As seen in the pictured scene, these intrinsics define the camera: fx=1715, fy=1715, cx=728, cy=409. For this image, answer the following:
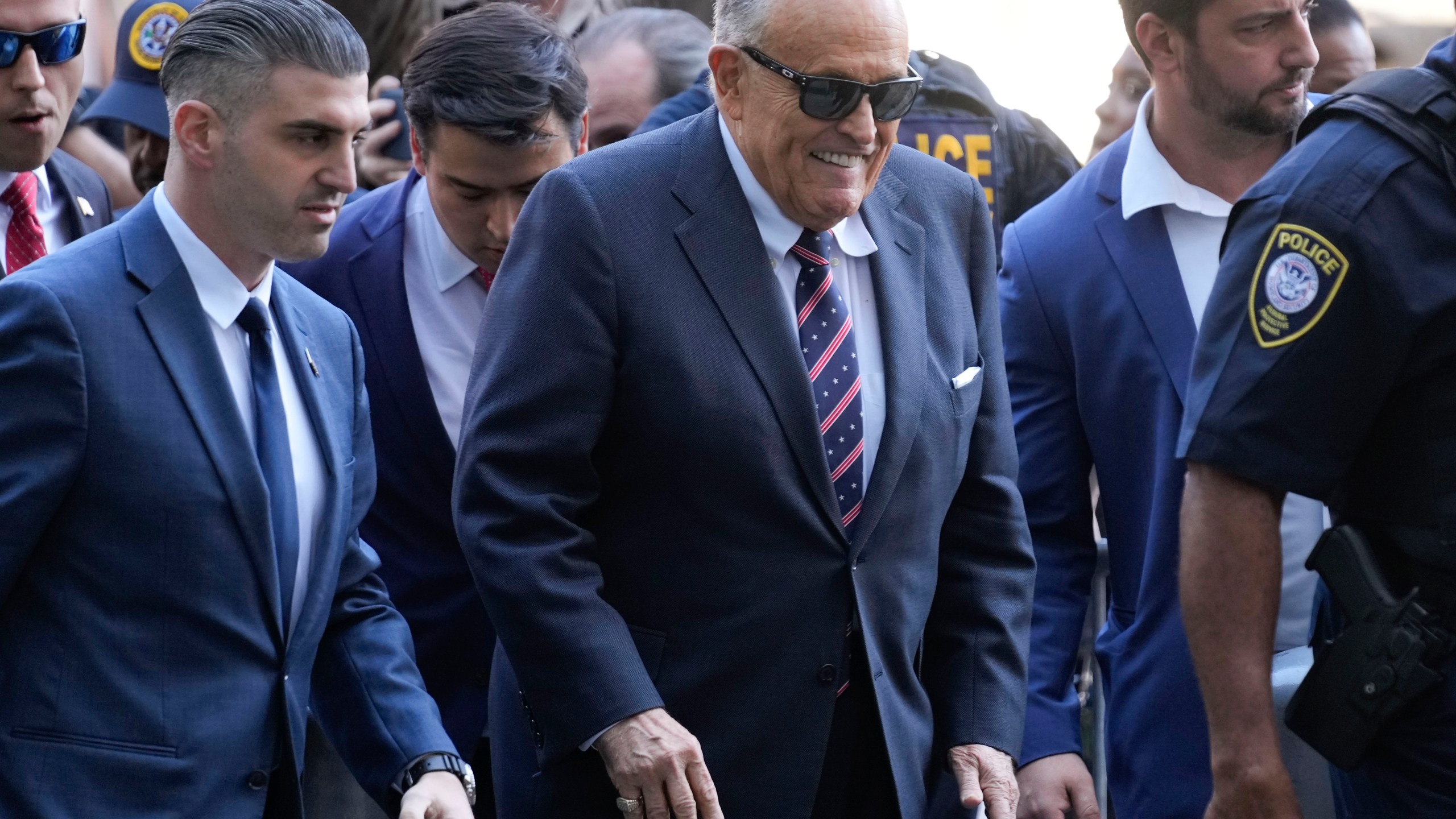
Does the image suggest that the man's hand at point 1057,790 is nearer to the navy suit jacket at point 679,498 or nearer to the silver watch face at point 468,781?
the navy suit jacket at point 679,498

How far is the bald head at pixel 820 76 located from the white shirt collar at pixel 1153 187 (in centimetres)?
78

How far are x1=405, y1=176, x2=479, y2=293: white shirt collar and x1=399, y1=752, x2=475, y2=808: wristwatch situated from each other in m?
1.10

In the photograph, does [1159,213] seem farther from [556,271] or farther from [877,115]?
[556,271]

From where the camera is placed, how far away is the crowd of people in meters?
2.43

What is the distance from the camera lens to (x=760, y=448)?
270 centimetres

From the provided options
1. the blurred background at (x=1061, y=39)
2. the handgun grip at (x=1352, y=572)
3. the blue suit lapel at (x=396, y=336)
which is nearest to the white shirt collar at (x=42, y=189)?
the blue suit lapel at (x=396, y=336)

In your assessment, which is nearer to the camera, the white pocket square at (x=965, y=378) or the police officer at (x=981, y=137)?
the white pocket square at (x=965, y=378)

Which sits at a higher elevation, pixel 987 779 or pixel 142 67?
pixel 142 67

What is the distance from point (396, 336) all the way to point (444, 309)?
14 centimetres

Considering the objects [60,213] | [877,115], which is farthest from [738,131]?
[60,213]

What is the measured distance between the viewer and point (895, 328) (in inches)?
113

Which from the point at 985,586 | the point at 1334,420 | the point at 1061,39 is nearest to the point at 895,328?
the point at 985,586

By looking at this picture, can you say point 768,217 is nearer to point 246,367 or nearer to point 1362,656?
point 246,367

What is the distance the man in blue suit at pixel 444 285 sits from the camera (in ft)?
11.5
